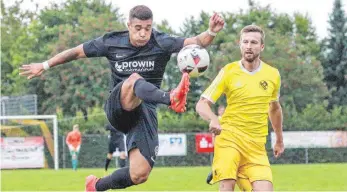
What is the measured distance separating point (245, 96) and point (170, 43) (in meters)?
1.14

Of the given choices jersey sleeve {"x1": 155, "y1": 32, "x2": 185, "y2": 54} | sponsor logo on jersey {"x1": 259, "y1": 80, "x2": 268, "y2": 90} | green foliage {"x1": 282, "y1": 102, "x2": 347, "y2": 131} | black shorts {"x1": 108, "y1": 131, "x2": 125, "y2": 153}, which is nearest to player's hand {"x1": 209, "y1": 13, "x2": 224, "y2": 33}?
jersey sleeve {"x1": 155, "y1": 32, "x2": 185, "y2": 54}

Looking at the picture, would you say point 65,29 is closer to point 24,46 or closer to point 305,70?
point 24,46

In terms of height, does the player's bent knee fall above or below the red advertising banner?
above

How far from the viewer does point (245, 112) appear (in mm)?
10430

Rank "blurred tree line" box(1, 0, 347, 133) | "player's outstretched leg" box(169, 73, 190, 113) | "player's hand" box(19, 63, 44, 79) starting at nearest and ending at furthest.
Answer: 1. "player's outstretched leg" box(169, 73, 190, 113)
2. "player's hand" box(19, 63, 44, 79)
3. "blurred tree line" box(1, 0, 347, 133)

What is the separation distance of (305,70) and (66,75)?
62.5ft

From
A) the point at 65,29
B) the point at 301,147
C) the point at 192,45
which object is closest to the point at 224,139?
the point at 192,45

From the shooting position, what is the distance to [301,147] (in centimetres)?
4275

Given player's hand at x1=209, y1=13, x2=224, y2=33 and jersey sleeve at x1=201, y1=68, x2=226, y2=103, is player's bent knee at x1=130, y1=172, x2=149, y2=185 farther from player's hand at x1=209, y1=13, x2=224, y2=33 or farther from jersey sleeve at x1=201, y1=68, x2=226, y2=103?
player's hand at x1=209, y1=13, x2=224, y2=33

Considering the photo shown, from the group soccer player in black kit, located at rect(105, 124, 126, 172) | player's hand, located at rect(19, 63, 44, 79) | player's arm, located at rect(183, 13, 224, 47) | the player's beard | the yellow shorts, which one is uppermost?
player's arm, located at rect(183, 13, 224, 47)

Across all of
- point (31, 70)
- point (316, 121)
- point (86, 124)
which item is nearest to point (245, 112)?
point (31, 70)

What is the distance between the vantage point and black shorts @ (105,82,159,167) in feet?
34.4

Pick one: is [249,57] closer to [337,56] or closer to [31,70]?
[31,70]

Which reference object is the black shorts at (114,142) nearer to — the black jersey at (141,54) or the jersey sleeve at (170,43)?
the black jersey at (141,54)
